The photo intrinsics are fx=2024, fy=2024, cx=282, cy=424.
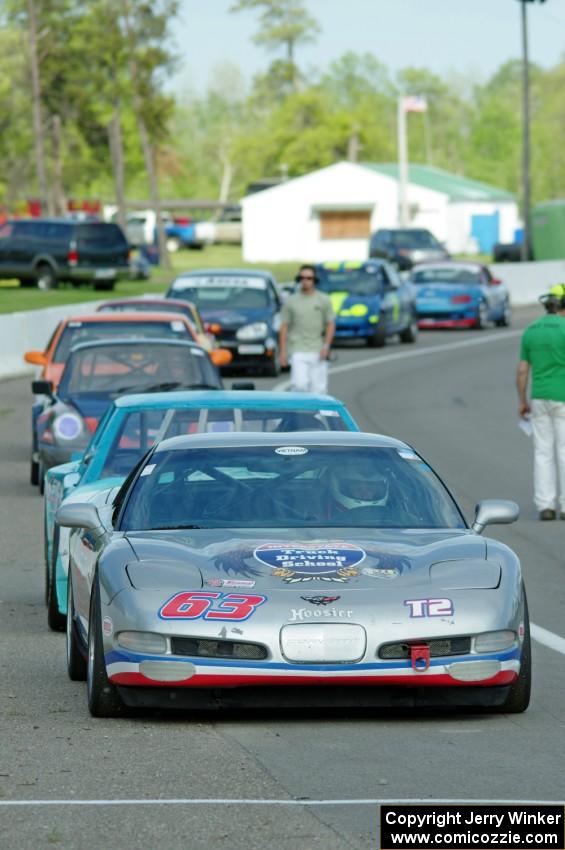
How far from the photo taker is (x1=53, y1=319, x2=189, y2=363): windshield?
63.9 feet

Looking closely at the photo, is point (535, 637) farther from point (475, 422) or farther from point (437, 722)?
point (475, 422)

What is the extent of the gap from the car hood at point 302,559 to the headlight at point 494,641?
0.68 feet

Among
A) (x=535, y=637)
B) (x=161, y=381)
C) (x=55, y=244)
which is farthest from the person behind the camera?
(x=55, y=244)

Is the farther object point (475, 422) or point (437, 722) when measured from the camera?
point (475, 422)

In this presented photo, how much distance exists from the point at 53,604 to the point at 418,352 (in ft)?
95.3

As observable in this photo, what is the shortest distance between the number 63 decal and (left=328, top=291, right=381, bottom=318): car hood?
3071 centimetres

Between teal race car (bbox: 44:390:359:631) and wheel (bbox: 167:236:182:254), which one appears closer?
teal race car (bbox: 44:390:359:631)

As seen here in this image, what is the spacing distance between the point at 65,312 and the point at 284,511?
2834cm

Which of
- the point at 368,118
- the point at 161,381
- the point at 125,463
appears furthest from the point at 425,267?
the point at 368,118

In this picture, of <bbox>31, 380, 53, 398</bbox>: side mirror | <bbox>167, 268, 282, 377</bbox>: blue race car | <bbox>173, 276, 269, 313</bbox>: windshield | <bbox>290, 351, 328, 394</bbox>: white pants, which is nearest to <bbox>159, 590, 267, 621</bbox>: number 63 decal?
<bbox>31, 380, 53, 398</bbox>: side mirror

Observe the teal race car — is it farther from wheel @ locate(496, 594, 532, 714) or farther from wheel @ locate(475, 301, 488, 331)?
wheel @ locate(475, 301, 488, 331)

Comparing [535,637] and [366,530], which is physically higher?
[366,530]

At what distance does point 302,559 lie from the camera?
779 centimetres

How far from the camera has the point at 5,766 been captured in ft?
22.6
